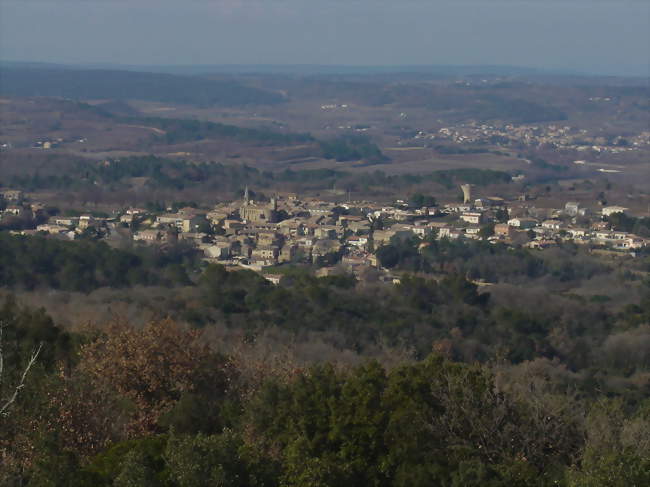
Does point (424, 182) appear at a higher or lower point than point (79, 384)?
lower

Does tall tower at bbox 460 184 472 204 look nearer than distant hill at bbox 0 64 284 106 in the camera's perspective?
Yes

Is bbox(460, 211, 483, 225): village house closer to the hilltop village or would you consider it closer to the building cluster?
the hilltop village

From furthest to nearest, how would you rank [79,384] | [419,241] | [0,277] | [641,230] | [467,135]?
1. [467,135]
2. [641,230]
3. [419,241]
4. [0,277]
5. [79,384]

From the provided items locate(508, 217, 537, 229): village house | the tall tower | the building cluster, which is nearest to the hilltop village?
locate(508, 217, 537, 229): village house

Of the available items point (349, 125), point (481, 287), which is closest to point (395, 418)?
point (481, 287)

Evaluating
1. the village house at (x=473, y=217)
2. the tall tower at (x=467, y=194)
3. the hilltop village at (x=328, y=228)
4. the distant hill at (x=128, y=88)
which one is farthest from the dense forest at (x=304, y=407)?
the distant hill at (x=128, y=88)

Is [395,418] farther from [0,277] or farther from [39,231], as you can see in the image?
[39,231]

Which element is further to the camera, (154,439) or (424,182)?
(424,182)
